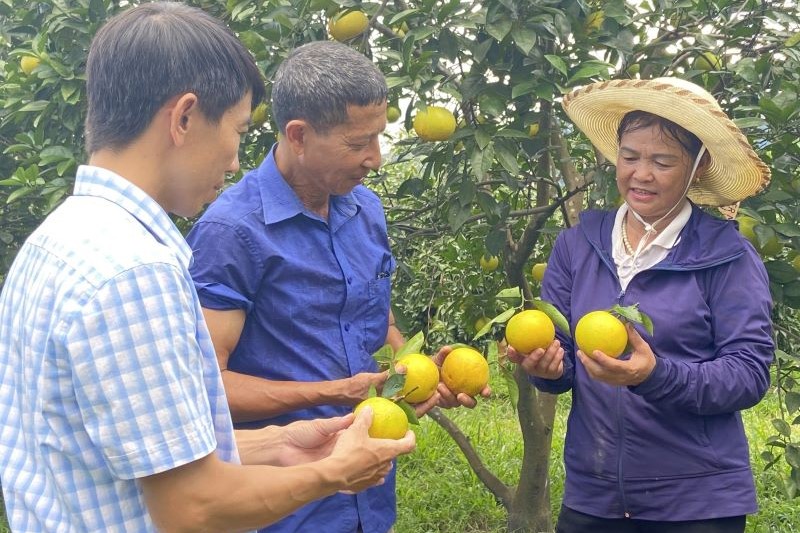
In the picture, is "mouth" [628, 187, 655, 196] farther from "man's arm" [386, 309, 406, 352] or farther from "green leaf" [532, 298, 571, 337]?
"man's arm" [386, 309, 406, 352]

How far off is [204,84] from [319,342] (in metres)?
0.86

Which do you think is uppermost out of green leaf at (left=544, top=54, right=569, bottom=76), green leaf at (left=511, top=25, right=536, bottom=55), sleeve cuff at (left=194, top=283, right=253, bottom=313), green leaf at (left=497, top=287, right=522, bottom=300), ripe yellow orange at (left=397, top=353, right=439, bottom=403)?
green leaf at (left=511, top=25, right=536, bottom=55)

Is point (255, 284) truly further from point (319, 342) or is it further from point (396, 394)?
point (396, 394)

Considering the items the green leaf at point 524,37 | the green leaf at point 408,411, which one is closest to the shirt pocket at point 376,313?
the green leaf at point 408,411

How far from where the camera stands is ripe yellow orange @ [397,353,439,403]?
6.58 ft

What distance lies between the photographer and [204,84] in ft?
4.10

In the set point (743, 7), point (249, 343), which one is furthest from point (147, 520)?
point (743, 7)

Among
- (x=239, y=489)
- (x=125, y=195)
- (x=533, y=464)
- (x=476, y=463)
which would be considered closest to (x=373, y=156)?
(x=125, y=195)

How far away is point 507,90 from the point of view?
2.46 m

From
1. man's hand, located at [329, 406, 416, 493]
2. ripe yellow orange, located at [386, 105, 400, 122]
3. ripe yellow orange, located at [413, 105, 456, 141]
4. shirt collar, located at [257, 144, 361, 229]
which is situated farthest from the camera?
ripe yellow orange, located at [386, 105, 400, 122]

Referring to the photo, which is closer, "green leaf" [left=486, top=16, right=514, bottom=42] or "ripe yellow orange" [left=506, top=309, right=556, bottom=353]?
"ripe yellow orange" [left=506, top=309, right=556, bottom=353]

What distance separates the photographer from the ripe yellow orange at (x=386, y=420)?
5.68 feet

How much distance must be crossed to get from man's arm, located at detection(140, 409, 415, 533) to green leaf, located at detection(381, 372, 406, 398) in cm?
43

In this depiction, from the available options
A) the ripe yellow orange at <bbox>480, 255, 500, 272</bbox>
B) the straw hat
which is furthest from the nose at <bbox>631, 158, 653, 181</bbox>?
the ripe yellow orange at <bbox>480, 255, 500, 272</bbox>
